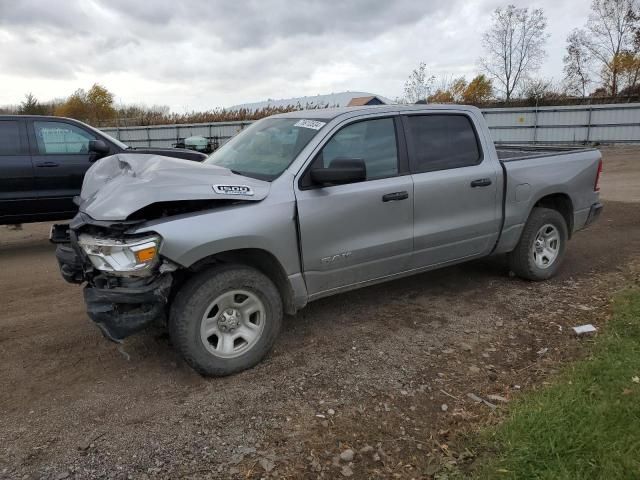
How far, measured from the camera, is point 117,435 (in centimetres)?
297

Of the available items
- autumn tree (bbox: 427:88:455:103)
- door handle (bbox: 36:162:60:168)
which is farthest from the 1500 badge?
autumn tree (bbox: 427:88:455:103)

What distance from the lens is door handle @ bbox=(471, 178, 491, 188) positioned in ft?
15.5

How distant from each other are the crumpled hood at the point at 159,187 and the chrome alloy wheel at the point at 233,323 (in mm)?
699

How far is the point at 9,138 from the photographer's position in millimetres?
7082

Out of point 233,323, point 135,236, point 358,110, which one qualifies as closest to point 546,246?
point 358,110

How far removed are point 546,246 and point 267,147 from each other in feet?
10.6

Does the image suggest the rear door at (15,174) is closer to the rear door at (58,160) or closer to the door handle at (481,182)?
the rear door at (58,160)

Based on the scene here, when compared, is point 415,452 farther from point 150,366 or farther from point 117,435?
point 150,366

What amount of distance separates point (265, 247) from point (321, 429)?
4.14 ft

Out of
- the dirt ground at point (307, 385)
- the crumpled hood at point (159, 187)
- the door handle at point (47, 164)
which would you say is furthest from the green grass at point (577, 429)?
the door handle at point (47, 164)

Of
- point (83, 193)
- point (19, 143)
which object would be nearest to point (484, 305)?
point (83, 193)

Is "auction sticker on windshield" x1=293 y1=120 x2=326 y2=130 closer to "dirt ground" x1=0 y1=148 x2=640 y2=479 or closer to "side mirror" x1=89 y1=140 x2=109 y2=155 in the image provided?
"dirt ground" x1=0 y1=148 x2=640 y2=479

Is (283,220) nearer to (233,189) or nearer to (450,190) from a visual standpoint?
(233,189)

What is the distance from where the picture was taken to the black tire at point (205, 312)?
334 cm
